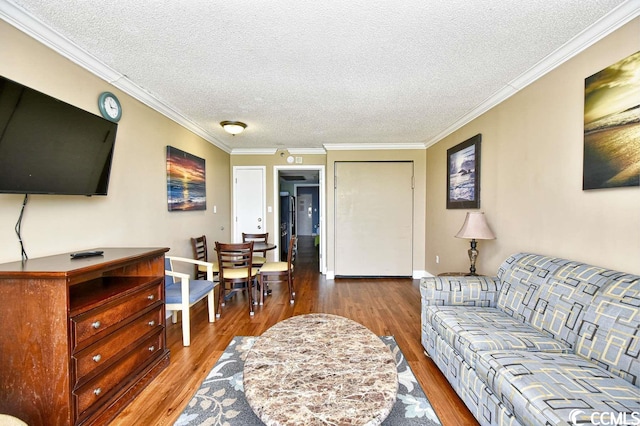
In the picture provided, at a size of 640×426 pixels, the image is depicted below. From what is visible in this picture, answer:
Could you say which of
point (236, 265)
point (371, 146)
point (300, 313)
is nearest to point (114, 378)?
point (236, 265)

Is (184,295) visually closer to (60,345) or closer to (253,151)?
(60,345)

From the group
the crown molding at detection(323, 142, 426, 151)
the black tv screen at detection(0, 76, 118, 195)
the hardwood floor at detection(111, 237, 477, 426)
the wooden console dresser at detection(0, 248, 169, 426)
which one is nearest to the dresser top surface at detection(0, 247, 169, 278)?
the wooden console dresser at detection(0, 248, 169, 426)

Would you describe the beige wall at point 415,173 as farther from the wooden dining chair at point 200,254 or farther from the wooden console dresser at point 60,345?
the wooden console dresser at point 60,345

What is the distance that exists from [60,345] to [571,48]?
3670 millimetres

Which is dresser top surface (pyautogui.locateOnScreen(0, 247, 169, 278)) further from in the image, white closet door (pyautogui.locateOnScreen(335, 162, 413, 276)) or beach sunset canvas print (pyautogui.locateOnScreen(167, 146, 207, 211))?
white closet door (pyautogui.locateOnScreen(335, 162, 413, 276))

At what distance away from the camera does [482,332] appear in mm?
1629

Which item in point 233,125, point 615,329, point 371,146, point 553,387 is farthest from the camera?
point 371,146

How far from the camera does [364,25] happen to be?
1657 millimetres

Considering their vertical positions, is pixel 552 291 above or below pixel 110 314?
above

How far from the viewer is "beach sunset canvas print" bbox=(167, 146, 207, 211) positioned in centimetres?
307

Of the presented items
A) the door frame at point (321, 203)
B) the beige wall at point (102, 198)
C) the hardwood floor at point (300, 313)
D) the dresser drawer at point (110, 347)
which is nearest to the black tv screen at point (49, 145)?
the beige wall at point (102, 198)

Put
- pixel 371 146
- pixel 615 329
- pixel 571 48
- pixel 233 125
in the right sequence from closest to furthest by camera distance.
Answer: pixel 615 329 → pixel 571 48 → pixel 233 125 → pixel 371 146

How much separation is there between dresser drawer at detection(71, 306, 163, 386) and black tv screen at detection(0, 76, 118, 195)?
974 mm

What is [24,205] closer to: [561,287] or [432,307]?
[432,307]
